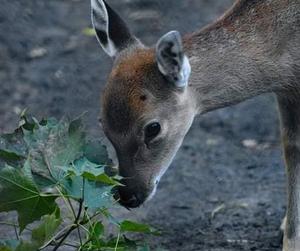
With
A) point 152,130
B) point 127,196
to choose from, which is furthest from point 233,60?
point 127,196

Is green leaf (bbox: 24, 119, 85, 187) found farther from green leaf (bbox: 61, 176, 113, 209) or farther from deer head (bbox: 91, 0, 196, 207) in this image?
deer head (bbox: 91, 0, 196, 207)

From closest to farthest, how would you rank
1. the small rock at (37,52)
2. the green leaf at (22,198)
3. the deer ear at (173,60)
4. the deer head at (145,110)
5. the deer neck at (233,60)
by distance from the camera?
1. the green leaf at (22,198)
2. the deer ear at (173,60)
3. the deer head at (145,110)
4. the deer neck at (233,60)
5. the small rock at (37,52)

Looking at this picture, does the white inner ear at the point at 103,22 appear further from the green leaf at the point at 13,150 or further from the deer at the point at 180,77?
the green leaf at the point at 13,150

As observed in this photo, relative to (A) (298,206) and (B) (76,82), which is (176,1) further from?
(A) (298,206)

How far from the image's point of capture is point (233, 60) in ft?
21.7

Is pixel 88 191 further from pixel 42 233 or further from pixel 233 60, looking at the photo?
pixel 233 60

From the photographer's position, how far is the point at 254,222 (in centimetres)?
761

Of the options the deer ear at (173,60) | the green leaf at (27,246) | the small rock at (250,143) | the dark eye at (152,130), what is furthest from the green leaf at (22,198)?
the small rock at (250,143)

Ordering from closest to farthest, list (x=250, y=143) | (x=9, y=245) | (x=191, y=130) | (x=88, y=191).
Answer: (x=88, y=191) → (x=9, y=245) → (x=250, y=143) → (x=191, y=130)

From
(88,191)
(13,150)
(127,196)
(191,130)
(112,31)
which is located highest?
(13,150)

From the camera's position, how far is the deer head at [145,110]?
6203 mm

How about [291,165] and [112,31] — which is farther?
[291,165]

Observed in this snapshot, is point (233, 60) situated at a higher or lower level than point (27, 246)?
lower

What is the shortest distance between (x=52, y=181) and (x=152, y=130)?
3.12 ft
